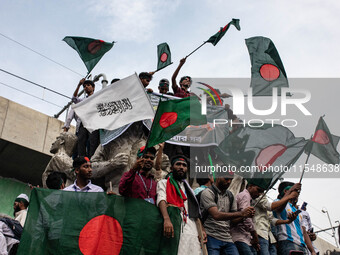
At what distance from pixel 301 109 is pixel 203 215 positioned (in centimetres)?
323

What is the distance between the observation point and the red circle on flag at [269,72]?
859cm

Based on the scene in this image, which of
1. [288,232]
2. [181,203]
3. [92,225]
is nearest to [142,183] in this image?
[181,203]

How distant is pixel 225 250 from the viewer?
5.99 metres

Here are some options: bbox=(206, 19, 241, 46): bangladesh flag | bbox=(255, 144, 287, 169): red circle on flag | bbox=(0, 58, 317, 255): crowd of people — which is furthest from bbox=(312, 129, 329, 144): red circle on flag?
bbox=(206, 19, 241, 46): bangladesh flag

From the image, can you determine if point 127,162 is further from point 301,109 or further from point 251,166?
point 301,109

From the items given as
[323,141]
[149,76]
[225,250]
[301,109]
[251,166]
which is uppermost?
[149,76]

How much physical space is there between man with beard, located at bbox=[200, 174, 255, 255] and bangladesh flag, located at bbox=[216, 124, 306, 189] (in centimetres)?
74

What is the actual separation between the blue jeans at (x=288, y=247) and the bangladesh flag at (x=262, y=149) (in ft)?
3.43

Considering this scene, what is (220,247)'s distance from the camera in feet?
19.6

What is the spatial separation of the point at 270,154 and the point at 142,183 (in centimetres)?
223

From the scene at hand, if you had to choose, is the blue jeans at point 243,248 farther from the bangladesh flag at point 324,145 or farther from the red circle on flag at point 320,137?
the red circle on flag at point 320,137

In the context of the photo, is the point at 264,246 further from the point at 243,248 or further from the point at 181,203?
the point at 181,203

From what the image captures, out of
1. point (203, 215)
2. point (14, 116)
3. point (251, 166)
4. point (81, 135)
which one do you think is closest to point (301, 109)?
point (251, 166)

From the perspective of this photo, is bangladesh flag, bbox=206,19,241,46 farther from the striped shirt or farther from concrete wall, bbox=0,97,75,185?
concrete wall, bbox=0,97,75,185
